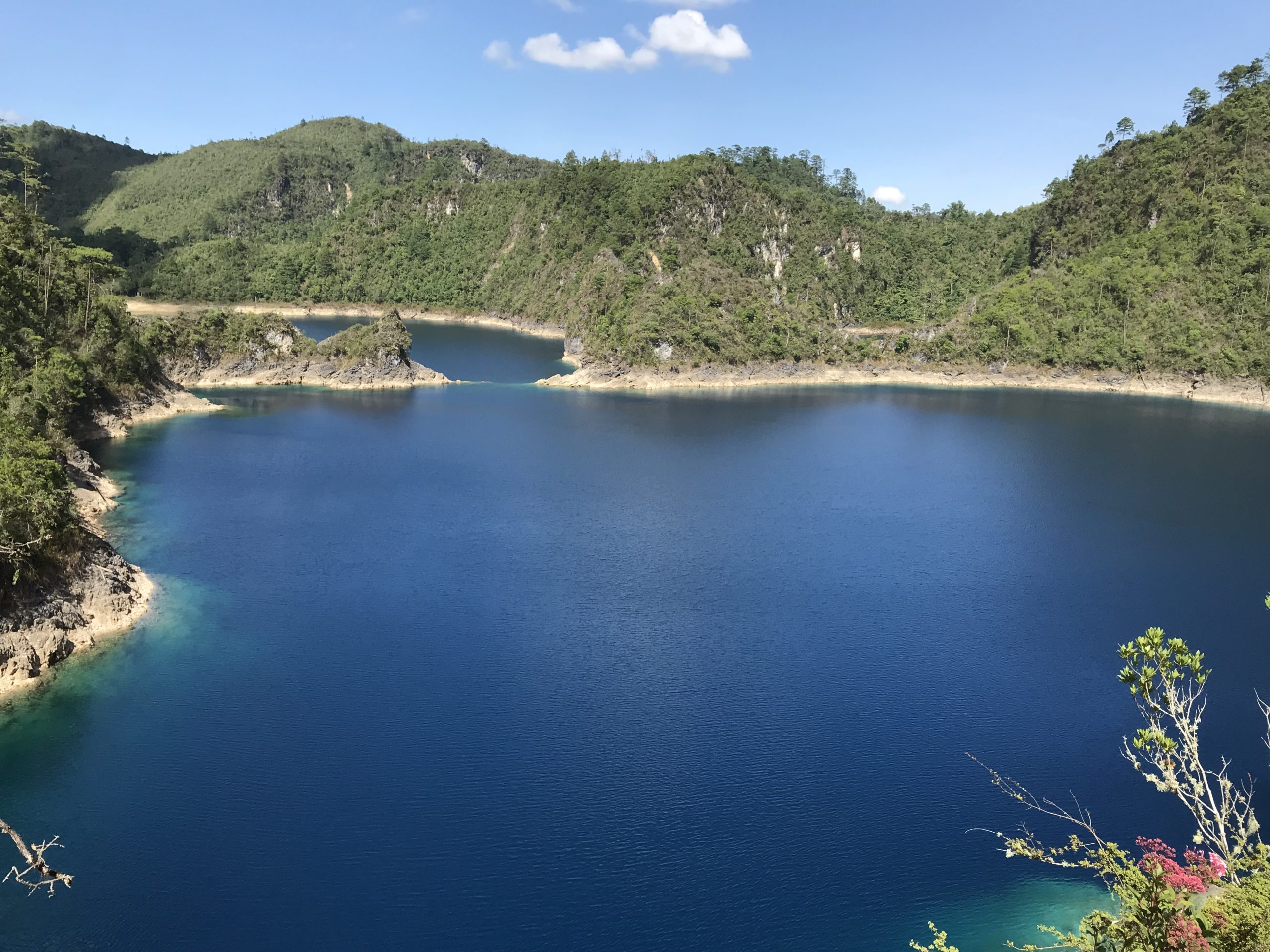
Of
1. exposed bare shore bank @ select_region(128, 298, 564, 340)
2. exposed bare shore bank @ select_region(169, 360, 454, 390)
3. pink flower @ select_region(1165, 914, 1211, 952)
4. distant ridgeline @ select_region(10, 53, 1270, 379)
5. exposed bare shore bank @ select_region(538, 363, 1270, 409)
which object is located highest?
distant ridgeline @ select_region(10, 53, 1270, 379)

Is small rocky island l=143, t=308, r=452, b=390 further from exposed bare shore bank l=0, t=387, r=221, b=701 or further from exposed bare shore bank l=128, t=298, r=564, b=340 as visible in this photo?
exposed bare shore bank l=128, t=298, r=564, b=340

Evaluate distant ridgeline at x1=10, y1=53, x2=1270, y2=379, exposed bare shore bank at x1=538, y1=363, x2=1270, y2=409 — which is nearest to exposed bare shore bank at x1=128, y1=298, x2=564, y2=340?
distant ridgeline at x1=10, y1=53, x2=1270, y2=379

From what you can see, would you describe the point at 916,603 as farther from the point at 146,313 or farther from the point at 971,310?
the point at 146,313

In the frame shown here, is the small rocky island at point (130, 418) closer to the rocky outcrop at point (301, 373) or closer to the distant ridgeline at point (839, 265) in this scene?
the rocky outcrop at point (301, 373)

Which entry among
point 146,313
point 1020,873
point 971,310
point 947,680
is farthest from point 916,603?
point 146,313

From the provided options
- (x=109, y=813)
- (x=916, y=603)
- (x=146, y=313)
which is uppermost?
(x=146, y=313)
